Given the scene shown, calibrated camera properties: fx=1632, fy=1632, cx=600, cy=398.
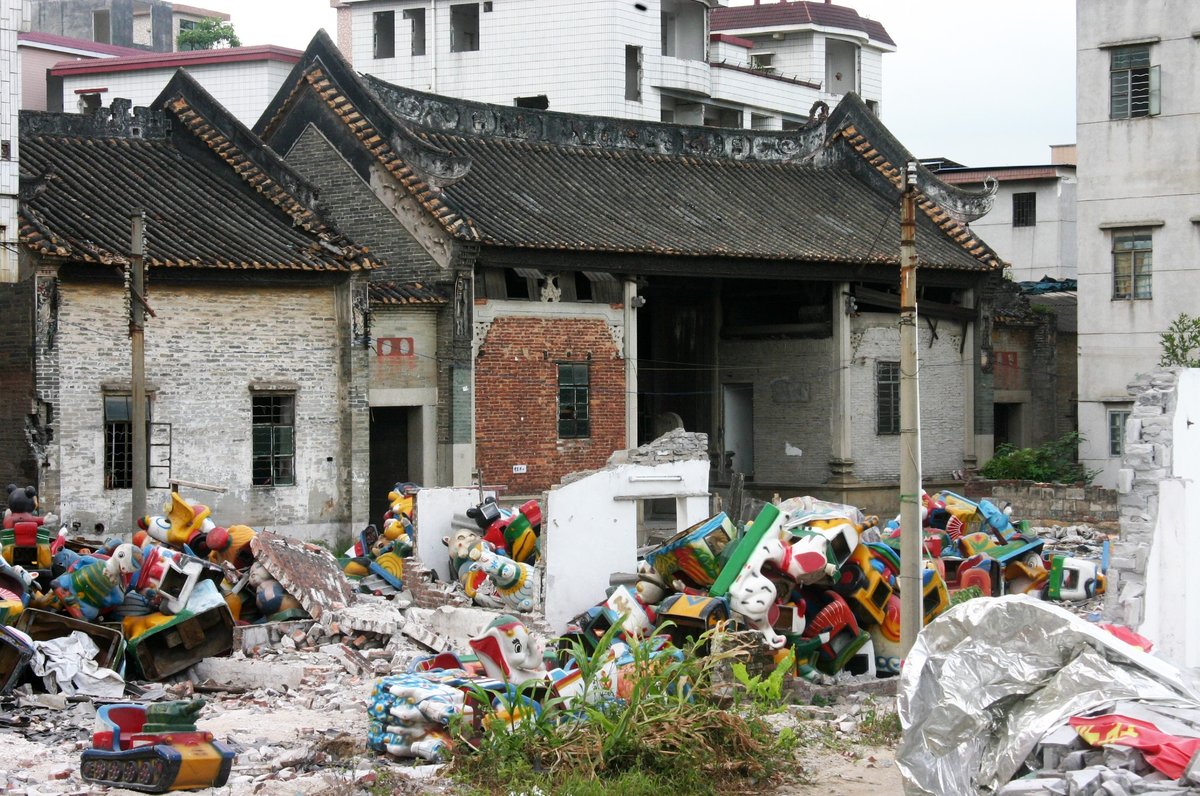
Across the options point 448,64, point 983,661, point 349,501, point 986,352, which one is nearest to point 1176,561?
point 983,661

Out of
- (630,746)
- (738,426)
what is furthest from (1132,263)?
(630,746)

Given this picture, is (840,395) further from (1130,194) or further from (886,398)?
(1130,194)

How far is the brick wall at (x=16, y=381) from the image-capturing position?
2123cm

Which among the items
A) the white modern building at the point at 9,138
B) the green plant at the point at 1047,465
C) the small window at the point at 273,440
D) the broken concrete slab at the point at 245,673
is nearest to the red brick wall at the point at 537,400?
the small window at the point at 273,440

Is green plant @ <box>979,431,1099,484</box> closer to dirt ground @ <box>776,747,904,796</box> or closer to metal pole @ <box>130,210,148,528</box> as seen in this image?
metal pole @ <box>130,210,148,528</box>

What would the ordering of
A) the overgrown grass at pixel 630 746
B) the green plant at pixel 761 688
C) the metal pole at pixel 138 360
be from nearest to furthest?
the overgrown grass at pixel 630 746, the green plant at pixel 761 688, the metal pole at pixel 138 360

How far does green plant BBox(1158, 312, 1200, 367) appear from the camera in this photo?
1117 inches

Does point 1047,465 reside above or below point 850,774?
above

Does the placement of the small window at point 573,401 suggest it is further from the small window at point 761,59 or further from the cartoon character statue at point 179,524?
the small window at point 761,59

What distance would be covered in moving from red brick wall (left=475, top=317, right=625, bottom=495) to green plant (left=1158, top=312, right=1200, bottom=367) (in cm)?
959

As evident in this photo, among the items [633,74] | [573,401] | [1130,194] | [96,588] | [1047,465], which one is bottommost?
[96,588]

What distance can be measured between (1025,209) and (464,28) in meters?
15.5

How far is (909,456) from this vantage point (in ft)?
46.0

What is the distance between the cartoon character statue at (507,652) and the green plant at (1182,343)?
1889 cm
